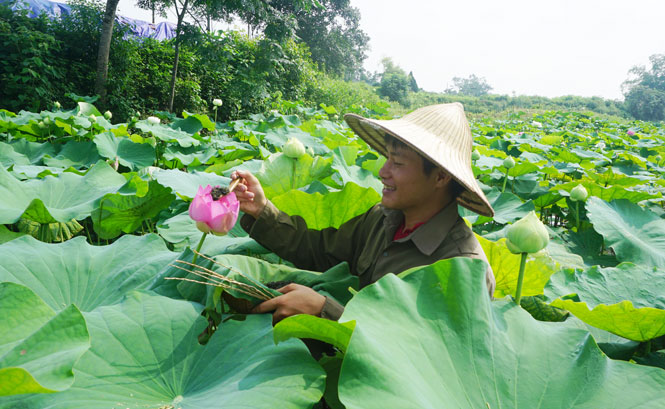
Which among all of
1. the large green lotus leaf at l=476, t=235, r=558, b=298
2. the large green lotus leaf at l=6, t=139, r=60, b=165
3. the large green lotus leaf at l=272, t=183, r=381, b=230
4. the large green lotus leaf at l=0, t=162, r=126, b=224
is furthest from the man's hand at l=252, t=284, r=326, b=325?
the large green lotus leaf at l=6, t=139, r=60, b=165

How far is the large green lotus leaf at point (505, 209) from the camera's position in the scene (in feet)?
6.17

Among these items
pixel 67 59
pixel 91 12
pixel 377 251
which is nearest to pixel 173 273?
pixel 377 251

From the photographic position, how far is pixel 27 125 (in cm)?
312

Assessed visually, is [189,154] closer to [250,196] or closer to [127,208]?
[127,208]

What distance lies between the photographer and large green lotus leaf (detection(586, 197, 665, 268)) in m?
1.68

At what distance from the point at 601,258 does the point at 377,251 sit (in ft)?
4.50

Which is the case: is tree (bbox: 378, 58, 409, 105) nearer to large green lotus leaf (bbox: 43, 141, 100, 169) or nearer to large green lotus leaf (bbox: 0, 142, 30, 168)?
large green lotus leaf (bbox: 43, 141, 100, 169)

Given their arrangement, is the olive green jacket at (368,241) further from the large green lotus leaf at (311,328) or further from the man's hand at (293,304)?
the large green lotus leaf at (311,328)

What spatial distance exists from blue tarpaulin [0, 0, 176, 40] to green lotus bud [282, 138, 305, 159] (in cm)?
747

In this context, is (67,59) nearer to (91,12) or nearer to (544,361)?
(91,12)

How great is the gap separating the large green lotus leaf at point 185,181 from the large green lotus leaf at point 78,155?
125 centimetres

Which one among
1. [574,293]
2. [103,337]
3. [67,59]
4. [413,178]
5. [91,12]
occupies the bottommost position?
[103,337]

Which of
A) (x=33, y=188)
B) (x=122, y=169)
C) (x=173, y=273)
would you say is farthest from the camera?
(x=122, y=169)

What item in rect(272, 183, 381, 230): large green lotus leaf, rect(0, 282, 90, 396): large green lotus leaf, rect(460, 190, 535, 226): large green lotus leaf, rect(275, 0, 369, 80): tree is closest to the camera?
rect(0, 282, 90, 396): large green lotus leaf
